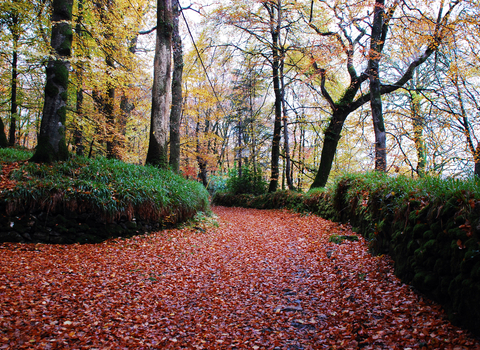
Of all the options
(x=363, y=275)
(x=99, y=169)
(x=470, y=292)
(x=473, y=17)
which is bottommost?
(x=363, y=275)

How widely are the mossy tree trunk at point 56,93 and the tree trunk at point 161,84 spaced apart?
2.39m

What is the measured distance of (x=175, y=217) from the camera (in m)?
6.43

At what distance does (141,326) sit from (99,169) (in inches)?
176

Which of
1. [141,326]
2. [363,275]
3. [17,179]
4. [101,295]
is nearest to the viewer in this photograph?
[141,326]

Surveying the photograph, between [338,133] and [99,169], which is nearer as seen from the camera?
[99,169]

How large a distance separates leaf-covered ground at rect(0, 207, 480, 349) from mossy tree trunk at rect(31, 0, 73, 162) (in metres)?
2.54


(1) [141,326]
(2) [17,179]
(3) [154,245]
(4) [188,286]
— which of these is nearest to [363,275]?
(4) [188,286]

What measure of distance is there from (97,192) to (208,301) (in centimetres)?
332

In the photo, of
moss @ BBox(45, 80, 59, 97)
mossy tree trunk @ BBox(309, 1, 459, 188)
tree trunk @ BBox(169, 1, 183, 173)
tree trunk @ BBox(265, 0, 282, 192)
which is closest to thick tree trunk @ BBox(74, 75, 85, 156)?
moss @ BBox(45, 80, 59, 97)

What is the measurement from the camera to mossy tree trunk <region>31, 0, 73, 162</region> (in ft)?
19.2

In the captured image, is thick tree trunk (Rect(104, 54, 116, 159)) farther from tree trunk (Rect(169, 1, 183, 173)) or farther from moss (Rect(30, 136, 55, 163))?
moss (Rect(30, 136, 55, 163))

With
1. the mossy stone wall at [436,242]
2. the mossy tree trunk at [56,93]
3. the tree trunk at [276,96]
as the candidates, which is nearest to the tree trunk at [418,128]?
the mossy stone wall at [436,242]

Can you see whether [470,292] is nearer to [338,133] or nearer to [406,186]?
[406,186]

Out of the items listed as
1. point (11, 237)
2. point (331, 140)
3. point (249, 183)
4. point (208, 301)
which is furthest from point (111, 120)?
point (208, 301)
